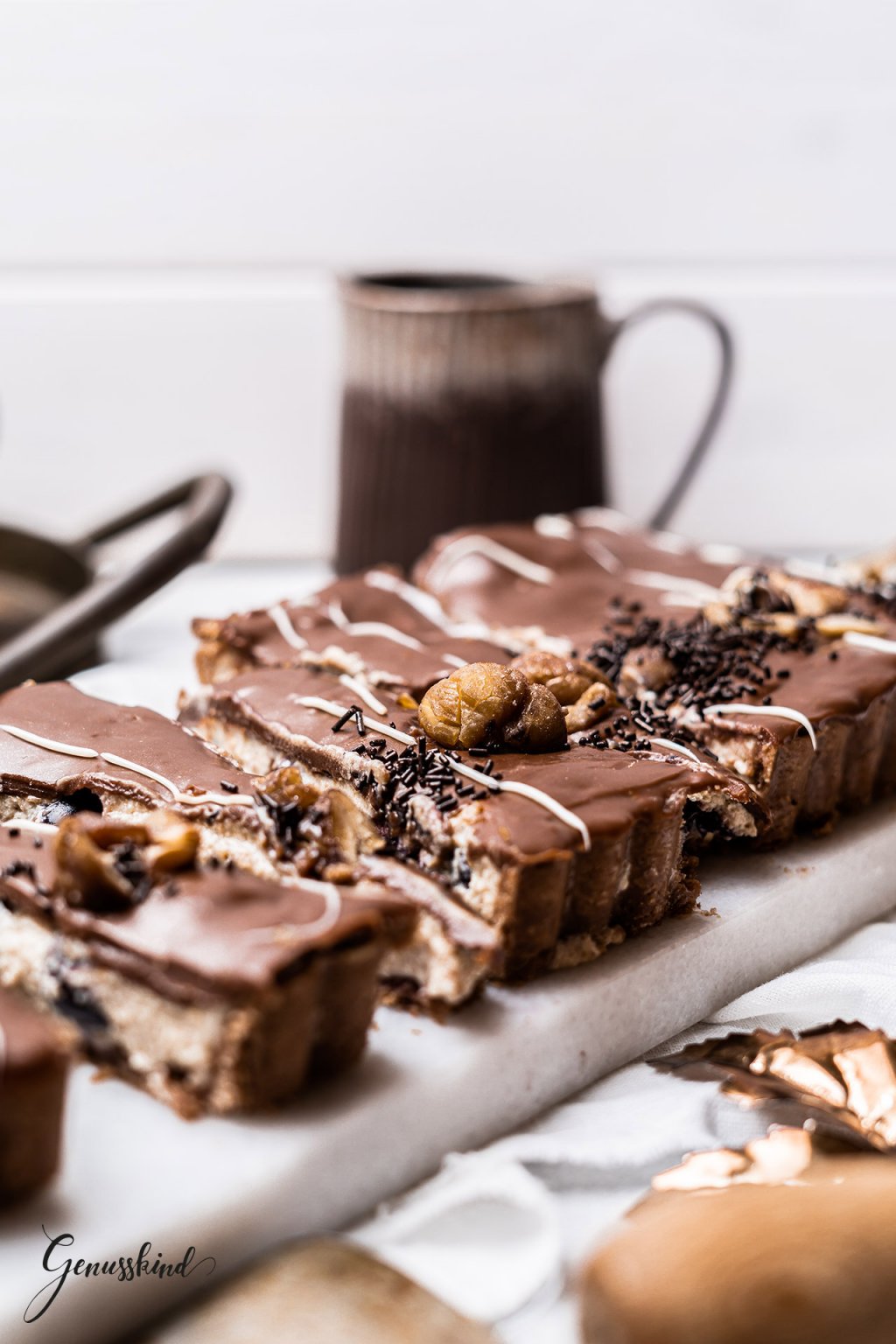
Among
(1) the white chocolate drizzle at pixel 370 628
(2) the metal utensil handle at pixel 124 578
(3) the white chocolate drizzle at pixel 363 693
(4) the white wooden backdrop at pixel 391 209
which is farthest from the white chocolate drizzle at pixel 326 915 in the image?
(4) the white wooden backdrop at pixel 391 209

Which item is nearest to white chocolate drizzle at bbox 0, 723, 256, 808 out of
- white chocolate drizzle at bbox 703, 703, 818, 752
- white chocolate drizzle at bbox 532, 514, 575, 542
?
white chocolate drizzle at bbox 703, 703, 818, 752

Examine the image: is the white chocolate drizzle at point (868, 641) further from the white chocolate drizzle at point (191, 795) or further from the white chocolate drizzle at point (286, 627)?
the white chocolate drizzle at point (191, 795)

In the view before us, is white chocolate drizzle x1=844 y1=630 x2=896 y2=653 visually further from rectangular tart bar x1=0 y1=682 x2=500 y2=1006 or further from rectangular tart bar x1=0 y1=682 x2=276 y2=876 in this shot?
rectangular tart bar x1=0 y1=682 x2=276 y2=876

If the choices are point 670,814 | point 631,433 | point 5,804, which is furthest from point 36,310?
point 670,814

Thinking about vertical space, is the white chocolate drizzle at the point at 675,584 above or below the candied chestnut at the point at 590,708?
above

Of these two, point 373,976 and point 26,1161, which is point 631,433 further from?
point 26,1161

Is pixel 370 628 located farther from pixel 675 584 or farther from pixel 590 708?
pixel 675 584
